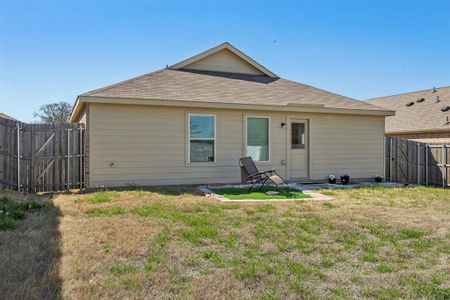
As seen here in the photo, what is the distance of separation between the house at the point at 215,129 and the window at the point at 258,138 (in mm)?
31

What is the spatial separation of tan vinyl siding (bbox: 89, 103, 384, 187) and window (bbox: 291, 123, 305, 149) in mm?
294

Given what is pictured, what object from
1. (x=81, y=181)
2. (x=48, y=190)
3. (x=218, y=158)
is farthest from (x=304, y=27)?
(x=48, y=190)

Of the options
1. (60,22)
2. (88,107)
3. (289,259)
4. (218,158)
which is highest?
(60,22)

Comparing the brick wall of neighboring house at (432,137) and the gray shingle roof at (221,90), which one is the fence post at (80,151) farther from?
the brick wall of neighboring house at (432,137)

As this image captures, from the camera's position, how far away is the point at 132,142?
9773 mm

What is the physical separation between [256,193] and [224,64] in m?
6.53

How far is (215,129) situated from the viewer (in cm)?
1053

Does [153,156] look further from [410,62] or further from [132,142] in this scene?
[410,62]

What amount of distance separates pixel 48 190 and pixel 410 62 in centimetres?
1613

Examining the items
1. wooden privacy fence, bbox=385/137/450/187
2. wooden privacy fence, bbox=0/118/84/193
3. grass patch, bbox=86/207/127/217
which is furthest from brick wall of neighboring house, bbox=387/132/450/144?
wooden privacy fence, bbox=0/118/84/193

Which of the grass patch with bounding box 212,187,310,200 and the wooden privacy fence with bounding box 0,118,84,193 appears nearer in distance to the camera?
the grass patch with bounding box 212,187,310,200

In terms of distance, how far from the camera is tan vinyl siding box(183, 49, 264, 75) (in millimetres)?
13477

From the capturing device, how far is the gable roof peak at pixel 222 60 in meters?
13.3

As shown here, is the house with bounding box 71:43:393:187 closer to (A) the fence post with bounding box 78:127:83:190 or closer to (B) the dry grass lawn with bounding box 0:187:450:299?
(A) the fence post with bounding box 78:127:83:190
